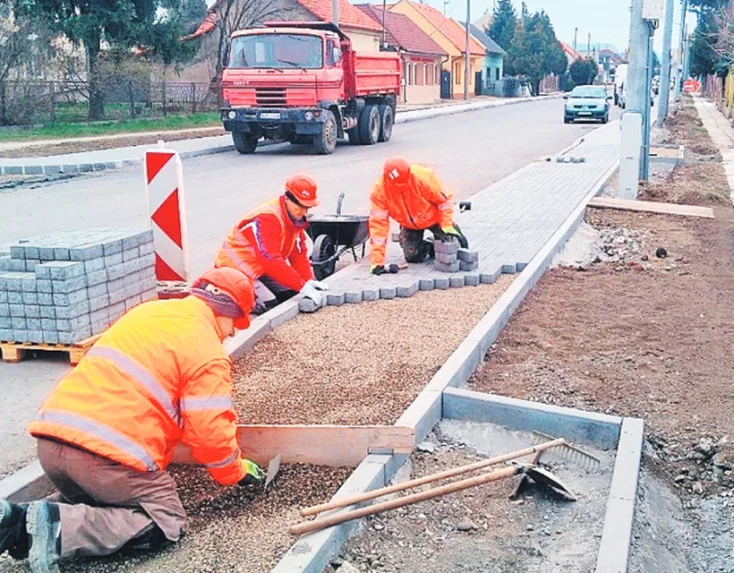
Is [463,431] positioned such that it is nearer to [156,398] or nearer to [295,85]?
[156,398]

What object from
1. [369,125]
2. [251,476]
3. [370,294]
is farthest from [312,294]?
[369,125]

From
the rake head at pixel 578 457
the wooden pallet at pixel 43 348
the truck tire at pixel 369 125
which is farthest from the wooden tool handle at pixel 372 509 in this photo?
the truck tire at pixel 369 125

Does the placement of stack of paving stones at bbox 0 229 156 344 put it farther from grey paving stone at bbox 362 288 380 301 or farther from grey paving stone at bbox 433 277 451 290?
grey paving stone at bbox 433 277 451 290

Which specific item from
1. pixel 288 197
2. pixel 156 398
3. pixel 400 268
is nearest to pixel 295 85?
pixel 400 268

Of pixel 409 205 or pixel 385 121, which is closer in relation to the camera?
pixel 409 205

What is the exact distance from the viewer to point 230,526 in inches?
157

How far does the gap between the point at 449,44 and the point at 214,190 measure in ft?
188

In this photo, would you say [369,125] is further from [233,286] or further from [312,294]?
[233,286]

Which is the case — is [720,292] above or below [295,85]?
below

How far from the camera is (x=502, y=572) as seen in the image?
3.76 metres

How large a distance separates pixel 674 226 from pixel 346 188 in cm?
540

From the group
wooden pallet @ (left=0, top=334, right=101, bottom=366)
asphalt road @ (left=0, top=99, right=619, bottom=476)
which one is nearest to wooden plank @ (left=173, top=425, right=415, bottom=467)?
asphalt road @ (left=0, top=99, right=619, bottom=476)

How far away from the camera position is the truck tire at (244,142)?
21203 mm

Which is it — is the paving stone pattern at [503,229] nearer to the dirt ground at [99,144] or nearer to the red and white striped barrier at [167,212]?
the red and white striped barrier at [167,212]
